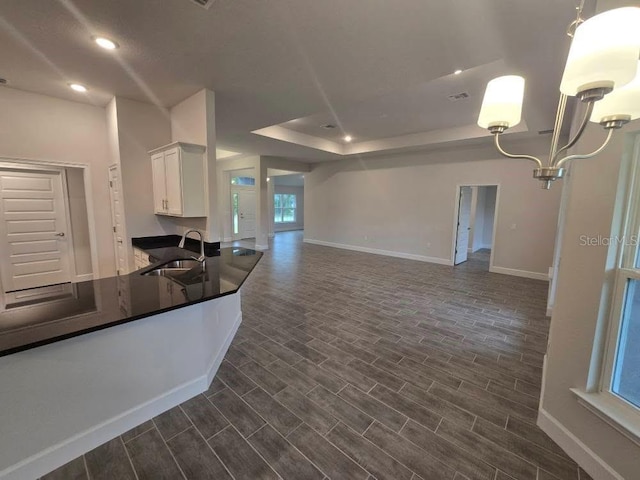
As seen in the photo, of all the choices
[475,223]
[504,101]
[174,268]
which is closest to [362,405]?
[504,101]

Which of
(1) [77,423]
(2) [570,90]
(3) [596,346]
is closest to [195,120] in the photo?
(1) [77,423]

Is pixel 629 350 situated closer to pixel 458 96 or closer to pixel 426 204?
pixel 458 96

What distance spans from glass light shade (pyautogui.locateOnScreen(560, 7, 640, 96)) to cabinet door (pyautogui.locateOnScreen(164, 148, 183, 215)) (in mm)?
3541

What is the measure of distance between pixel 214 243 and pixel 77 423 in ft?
7.22

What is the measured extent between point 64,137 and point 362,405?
5.19 m

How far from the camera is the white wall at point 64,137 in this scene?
3.53m

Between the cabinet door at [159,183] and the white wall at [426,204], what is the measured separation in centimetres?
587

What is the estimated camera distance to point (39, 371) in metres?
1.50

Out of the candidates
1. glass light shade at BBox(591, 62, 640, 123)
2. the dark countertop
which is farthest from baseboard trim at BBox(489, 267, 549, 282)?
the dark countertop

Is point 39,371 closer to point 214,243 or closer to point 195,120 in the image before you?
point 214,243

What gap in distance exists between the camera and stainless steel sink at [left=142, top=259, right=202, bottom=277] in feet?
8.94

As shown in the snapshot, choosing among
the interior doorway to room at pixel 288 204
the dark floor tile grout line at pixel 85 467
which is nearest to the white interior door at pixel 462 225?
the dark floor tile grout line at pixel 85 467

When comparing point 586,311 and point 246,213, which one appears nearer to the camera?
point 586,311

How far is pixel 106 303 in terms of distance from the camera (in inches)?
70.8
